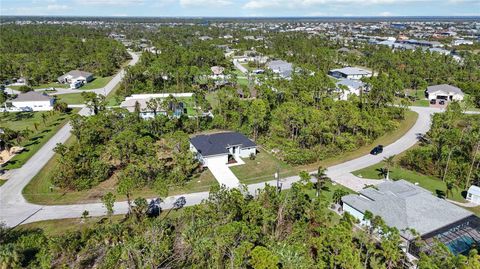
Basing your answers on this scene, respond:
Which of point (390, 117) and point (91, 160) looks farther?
point (390, 117)

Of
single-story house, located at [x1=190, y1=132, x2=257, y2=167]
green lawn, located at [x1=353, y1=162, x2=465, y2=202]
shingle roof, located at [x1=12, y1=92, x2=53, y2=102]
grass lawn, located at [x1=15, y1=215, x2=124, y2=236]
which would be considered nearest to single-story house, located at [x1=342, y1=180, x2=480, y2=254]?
green lawn, located at [x1=353, y1=162, x2=465, y2=202]

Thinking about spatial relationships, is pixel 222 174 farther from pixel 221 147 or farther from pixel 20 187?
pixel 20 187

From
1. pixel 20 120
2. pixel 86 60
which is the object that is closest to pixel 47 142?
pixel 20 120

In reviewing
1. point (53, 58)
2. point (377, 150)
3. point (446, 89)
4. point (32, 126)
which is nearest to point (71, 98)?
point (32, 126)

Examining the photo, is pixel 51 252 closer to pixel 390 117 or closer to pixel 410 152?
pixel 410 152

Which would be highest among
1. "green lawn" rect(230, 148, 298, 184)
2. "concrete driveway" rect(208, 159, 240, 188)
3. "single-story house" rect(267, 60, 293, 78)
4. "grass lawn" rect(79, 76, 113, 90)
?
"single-story house" rect(267, 60, 293, 78)

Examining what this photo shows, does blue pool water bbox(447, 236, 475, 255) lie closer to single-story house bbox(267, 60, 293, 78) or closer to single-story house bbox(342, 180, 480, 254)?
single-story house bbox(342, 180, 480, 254)

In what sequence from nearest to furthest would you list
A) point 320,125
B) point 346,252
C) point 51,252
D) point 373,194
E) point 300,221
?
point 346,252, point 51,252, point 300,221, point 373,194, point 320,125
